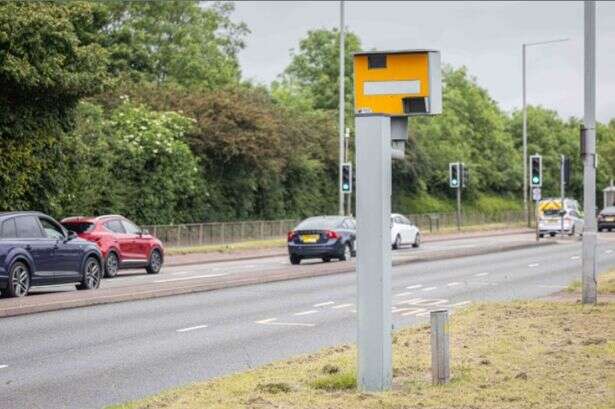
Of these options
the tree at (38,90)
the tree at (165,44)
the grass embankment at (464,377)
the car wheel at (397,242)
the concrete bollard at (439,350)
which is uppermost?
the tree at (165,44)

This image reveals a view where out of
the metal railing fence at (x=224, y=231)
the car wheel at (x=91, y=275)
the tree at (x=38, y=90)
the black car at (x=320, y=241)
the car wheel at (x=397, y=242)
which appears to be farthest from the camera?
the car wheel at (x=397, y=242)

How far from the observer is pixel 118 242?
30953mm

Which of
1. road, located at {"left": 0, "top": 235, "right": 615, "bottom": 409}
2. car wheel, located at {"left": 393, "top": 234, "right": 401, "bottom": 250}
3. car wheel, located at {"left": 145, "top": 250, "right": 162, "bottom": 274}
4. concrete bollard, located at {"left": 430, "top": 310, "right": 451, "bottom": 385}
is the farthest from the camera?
car wheel, located at {"left": 393, "top": 234, "right": 401, "bottom": 250}

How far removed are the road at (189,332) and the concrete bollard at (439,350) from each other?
266 cm

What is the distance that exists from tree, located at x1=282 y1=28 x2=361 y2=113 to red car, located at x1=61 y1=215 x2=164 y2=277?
54.2 meters

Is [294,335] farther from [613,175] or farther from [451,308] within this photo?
[613,175]

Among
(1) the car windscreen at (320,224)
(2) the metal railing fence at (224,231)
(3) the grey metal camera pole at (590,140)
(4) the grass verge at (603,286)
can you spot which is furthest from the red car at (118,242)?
(3) the grey metal camera pole at (590,140)

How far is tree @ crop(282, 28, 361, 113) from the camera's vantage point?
8681 centimetres

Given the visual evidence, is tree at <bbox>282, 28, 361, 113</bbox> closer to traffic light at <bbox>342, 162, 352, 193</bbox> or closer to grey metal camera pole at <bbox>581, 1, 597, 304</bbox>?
Answer: traffic light at <bbox>342, 162, 352, 193</bbox>

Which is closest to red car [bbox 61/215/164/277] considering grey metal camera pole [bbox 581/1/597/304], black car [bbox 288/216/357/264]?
black car [bbox 288/216/357/264]

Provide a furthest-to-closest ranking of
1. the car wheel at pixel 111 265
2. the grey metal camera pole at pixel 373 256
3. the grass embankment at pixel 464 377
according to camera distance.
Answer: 1. the car wheel at pixel 111 265
2. the grey metal camera pole at pixel 373 256
3. the grass embankment at pixel 464 377

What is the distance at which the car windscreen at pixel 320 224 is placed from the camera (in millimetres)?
35938

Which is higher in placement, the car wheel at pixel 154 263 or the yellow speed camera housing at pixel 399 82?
the yellow speed camera housing at pixel 399 82

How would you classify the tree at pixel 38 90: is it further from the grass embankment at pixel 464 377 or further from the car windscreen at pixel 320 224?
the grass embankment at pixel 464 377
